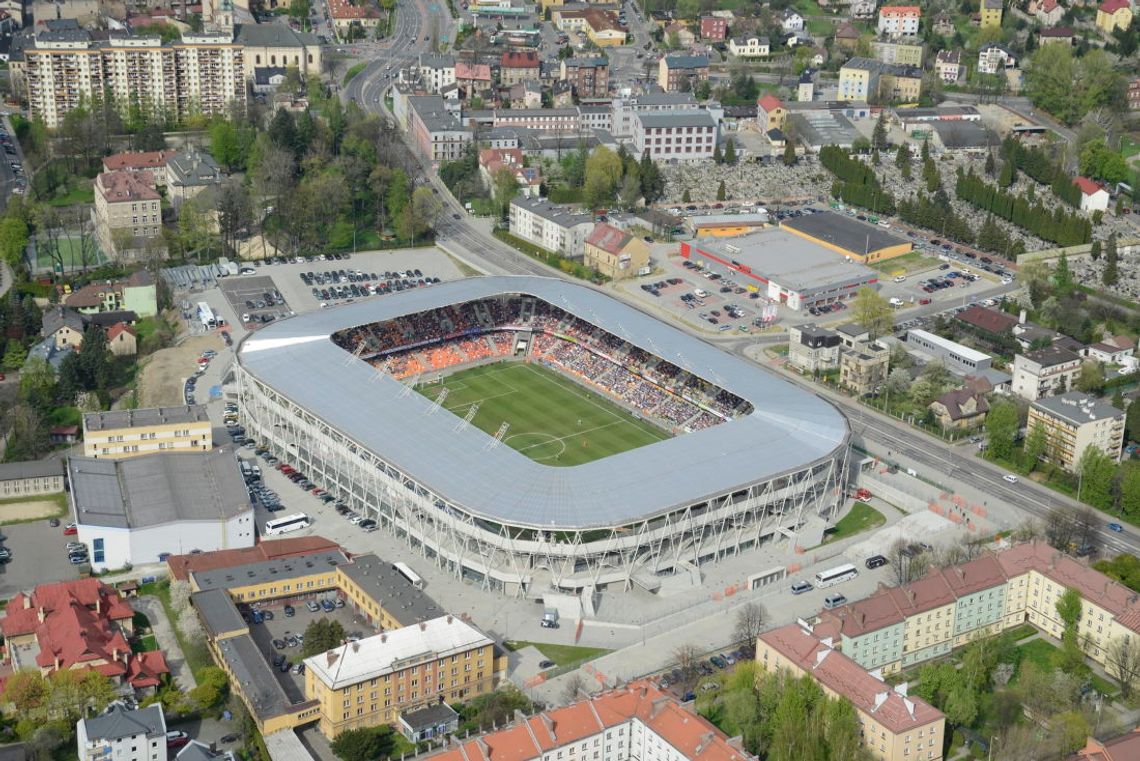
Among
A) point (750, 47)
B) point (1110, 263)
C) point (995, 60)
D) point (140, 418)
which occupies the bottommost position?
point (140, 418)

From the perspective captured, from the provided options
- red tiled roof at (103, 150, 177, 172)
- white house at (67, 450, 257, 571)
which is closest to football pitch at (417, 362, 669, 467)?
white house at (67, 450, 257, 571)

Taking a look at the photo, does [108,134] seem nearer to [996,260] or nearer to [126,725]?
[996,260]

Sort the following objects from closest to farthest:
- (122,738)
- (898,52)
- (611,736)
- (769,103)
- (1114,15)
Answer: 1. (122,738)
2. (611,736)
3. (769,103)
4. (898,52)
5. (1114,15)

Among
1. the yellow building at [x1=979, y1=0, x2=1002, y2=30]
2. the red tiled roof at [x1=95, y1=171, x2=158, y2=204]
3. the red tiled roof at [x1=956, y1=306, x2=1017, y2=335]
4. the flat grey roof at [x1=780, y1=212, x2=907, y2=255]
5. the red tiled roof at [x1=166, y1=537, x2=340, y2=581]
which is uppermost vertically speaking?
the yellow building at [x1=979, y1=0, x2=1002, y2=30]

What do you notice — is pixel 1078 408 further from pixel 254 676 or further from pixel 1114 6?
pixel 1114 6

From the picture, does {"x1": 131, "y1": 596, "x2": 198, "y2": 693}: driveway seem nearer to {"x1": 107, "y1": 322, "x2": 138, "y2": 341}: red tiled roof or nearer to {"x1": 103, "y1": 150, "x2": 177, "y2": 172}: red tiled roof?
{"x1": 107, "y1": 322, "x2": 138, "y2": 341}: red tiled roof

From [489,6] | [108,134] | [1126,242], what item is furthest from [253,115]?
[1126,242]

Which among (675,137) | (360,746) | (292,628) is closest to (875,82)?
(675,137)
